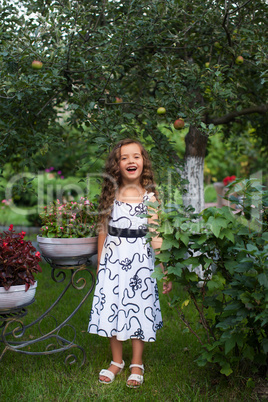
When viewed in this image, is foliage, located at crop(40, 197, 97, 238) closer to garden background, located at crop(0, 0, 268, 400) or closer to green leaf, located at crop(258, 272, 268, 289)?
garden background, located at crop(0, 0, 268, 400)

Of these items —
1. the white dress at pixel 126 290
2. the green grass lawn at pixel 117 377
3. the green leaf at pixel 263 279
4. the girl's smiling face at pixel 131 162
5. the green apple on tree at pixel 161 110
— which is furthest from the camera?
the green apple on tree at pixel 161 110

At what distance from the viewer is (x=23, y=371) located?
2387 millimetres

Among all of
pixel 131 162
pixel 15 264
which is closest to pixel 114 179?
pixel 131 162

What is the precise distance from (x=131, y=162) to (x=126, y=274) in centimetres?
69

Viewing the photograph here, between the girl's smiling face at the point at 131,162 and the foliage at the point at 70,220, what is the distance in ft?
0.97

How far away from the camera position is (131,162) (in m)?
2.42

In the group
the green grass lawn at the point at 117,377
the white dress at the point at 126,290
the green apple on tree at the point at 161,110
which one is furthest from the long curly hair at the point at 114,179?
the green grass lawn at the point at 117,377

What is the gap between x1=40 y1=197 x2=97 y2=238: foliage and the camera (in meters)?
2.33

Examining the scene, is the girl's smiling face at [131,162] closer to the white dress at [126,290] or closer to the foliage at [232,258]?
the white dress at [126,290]

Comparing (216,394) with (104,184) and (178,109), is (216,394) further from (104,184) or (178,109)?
(178,109)

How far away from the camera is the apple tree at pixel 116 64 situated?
248 centimetres

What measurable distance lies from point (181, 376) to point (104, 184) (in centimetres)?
126

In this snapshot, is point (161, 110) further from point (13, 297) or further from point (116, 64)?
point (13, 297)

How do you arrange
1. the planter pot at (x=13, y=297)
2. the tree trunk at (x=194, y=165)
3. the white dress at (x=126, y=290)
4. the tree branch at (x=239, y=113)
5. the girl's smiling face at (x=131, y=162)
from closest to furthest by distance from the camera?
the planter pot at (x=13, y=297) → the white dress at (x=126, y=290) → the girl's smiling face at (x=131, y=162) → the tree branch at (x=239, y=113) → the tree trunk at (x=194, y=165)
